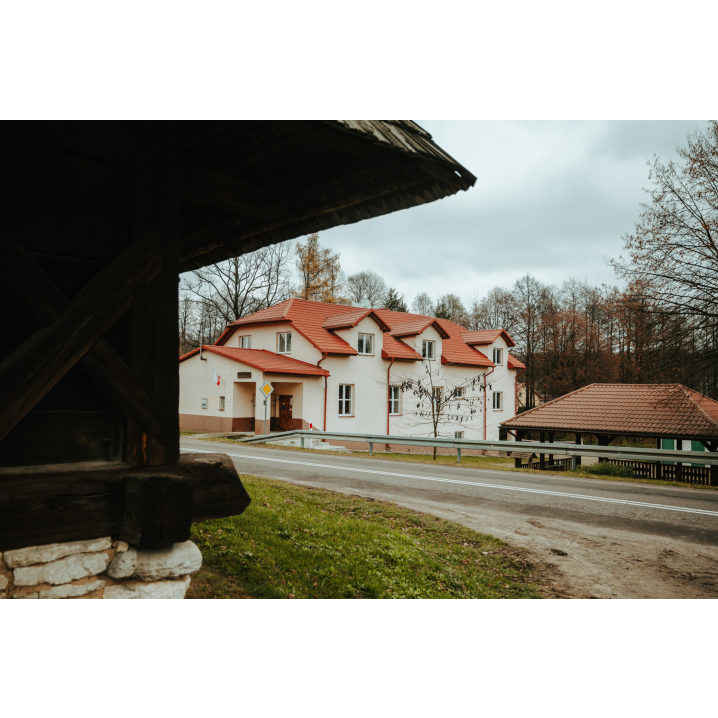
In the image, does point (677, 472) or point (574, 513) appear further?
point (677, 472)

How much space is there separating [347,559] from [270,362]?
21247mm

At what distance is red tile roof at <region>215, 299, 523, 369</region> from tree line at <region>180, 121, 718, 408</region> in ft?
12.9

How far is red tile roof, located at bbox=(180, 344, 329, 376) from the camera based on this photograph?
25328 mm

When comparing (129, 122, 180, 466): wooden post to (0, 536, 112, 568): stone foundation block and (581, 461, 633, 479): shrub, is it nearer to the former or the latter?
(0, 536, 112, 568): stone foundation block

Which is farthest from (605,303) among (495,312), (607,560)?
(495,312)

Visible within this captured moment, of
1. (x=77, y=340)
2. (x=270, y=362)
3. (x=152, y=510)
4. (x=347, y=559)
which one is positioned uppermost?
(x=270, y=362)

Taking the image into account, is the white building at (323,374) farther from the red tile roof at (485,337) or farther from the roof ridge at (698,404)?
the roof ridge at (698,404)

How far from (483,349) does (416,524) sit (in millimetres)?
29441

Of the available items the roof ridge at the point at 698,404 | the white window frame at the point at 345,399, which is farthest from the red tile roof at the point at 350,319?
the roof ridge at the point at 698,404

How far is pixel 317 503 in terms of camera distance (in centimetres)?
891

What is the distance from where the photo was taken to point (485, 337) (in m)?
35.8

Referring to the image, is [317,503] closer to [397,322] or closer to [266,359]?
[266,359]

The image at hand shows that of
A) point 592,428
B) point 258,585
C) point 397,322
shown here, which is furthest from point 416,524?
point 397,322

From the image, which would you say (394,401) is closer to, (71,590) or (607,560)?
(607,560)
